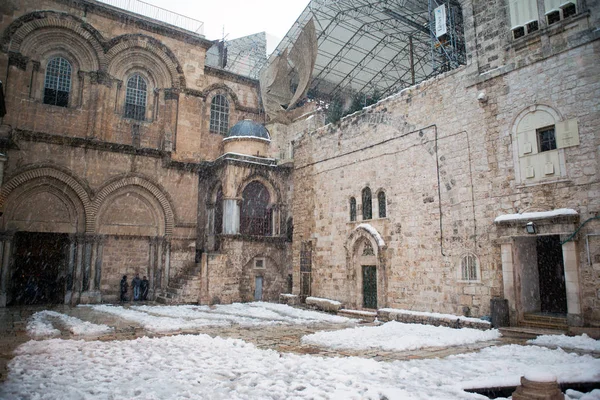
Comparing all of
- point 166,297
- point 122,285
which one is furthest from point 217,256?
point 122,285

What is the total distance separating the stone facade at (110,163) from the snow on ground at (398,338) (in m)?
8.92

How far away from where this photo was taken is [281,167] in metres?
20.2

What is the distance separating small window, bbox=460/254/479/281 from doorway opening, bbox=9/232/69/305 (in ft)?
51.2

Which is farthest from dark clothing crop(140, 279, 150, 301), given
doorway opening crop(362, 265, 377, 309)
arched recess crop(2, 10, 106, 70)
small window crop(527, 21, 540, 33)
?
small window crop(527, 21, 540, 33)

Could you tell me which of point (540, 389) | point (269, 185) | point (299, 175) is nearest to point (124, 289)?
point (269, 185)

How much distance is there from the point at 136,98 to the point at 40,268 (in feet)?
29.5

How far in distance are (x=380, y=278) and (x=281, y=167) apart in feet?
28.0

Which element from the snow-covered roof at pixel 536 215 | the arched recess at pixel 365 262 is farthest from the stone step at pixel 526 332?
the arched recess at pixel 365 262

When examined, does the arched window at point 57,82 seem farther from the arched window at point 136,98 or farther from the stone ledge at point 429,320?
the stone ledge at point 429,320

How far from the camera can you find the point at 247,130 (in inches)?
808

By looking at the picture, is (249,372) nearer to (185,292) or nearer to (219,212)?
(185,292)

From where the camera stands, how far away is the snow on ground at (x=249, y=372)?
17.2 feet

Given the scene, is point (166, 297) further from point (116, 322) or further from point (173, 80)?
point (173, 80)

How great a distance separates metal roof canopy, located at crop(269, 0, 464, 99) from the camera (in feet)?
65.0
